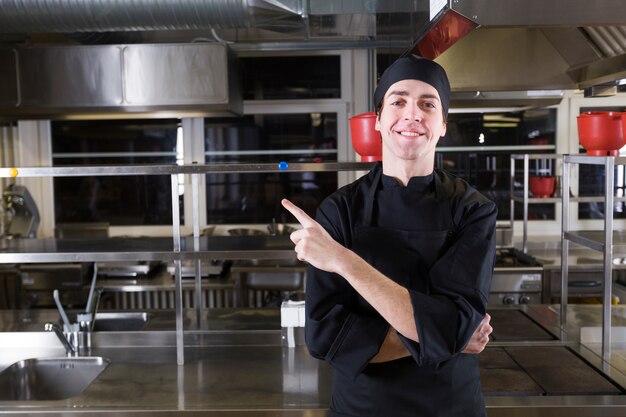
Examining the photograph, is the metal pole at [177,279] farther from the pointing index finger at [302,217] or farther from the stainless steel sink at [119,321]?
the pointing index finger at [302,217]

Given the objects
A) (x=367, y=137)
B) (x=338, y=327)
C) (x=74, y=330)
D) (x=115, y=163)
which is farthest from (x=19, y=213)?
(x=338, y=327)

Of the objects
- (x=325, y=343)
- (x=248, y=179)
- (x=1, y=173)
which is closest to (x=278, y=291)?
(x=248, y=179)

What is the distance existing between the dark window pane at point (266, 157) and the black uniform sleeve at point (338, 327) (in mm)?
3471

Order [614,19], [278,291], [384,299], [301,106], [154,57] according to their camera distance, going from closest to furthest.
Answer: [384,299]
[614,19]
[154,57]
[278,291]
[301,106]

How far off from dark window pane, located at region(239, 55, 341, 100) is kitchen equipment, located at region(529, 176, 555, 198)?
1.59 meters

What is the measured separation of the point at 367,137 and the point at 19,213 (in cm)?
314

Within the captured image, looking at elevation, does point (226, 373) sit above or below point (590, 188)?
below

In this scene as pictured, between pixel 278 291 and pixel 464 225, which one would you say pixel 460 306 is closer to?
pixel 464 225

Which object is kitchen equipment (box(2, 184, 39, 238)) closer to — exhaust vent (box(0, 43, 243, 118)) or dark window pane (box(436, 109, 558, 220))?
exhaust vent (box(0, 43, 243, 118))

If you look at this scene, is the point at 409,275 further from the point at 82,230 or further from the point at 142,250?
the point at 82,230

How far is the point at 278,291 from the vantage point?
4.29 metres

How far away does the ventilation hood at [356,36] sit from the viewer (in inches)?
51.6

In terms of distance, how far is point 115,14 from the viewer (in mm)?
2779

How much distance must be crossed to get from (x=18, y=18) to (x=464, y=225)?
2.36 meters
